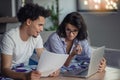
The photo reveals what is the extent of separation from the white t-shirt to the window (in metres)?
3.34

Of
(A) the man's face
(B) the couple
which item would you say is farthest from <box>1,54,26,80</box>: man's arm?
(A) the man's face

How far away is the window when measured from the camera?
5.03 metres

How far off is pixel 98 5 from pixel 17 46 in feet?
12.4

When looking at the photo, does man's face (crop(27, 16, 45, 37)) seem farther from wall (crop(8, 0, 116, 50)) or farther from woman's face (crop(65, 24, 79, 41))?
wall (crop(8, 0, 116, 50))

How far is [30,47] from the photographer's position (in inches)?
74.5

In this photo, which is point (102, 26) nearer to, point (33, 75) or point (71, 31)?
point (71, 31)

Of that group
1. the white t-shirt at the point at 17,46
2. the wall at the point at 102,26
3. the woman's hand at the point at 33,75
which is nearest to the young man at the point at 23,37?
the white t-shirt at the point at 17,46

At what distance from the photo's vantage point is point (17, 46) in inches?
70.4

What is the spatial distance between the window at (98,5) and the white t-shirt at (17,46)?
3.34 meters

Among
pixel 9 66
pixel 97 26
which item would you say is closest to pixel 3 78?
pixel 9 66

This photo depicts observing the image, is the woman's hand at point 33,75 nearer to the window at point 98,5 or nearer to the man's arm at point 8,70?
the man's arm at point 8,70

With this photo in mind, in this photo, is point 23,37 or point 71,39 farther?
point 71,39

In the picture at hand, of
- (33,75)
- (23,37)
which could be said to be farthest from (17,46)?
(33,75)

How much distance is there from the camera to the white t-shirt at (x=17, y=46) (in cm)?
173
